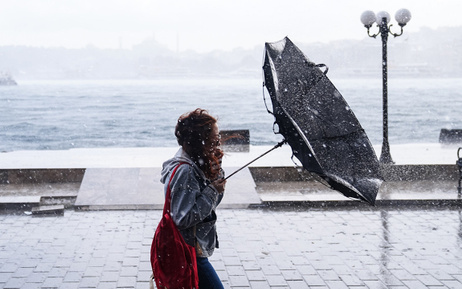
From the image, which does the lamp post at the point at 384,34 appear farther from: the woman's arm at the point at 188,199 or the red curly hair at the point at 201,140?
the woman's arm at the point at 188,199

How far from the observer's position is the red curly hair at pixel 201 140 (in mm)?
3219

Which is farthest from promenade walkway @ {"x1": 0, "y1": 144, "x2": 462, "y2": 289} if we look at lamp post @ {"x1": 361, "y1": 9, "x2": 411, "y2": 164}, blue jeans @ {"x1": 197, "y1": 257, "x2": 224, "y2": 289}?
blue jeans @ {"x1": 197, "y1": 257, "x2": 224, "y2": 289}

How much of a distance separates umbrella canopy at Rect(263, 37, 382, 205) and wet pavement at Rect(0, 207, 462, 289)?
273 centimetres

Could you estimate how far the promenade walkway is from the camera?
6.04 metres

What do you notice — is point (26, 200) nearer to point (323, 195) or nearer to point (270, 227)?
point (270, 227)

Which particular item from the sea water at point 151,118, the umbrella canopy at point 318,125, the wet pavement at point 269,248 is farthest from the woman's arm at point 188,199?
the sea water at point 151,118

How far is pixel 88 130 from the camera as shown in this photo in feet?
231

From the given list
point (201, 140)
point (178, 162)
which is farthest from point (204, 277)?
point (201, 140)

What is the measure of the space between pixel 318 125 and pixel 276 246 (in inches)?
161

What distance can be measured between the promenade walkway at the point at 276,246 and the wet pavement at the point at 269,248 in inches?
0.5

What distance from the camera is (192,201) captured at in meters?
3.14

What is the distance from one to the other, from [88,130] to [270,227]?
213ft

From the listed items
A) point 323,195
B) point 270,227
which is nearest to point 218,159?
point 270,227

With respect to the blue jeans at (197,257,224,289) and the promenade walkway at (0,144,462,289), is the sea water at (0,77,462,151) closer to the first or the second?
the promenade walkway at (0,144,462,289)
